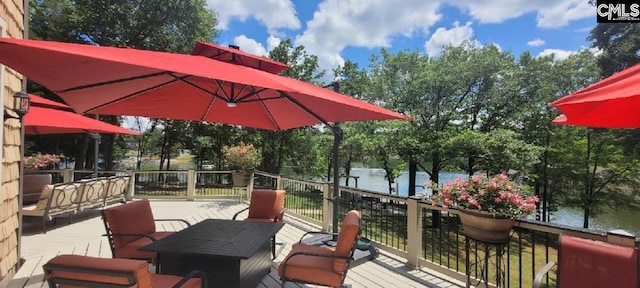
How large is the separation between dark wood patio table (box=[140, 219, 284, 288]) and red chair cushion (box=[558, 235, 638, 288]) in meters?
2.40

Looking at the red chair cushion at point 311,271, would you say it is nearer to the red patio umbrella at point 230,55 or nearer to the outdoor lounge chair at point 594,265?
the outdoor lounge chair at point 594,265

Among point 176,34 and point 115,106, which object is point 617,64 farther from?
point 176,34

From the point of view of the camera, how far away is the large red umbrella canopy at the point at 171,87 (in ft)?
5.69

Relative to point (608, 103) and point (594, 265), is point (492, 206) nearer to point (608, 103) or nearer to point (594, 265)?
point (594, 265)

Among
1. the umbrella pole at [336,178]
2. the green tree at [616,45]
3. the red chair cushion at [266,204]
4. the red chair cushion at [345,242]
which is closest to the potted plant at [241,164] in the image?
the red chair cushion at [266,204]

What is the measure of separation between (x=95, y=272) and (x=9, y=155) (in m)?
2.84

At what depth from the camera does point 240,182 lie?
8664 millimetres

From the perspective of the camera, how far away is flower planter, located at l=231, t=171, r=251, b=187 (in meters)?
8.59

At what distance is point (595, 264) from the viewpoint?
7.26 ft

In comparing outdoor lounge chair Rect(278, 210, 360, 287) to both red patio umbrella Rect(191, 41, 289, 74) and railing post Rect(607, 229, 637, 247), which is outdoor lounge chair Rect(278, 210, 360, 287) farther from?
railing post Rect(607, 229, 637, 247)

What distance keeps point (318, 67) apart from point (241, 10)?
515 cm

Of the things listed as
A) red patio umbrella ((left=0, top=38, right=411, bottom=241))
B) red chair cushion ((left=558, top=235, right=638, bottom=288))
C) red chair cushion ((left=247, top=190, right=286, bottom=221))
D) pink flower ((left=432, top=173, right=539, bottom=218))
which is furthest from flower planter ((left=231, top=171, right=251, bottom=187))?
red chair cushion ((left=558, top=235, right=638, bottom=288))

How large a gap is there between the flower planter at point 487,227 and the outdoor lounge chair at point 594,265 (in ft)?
1.56

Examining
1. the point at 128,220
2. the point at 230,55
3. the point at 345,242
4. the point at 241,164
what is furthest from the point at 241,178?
the point at 345,242
